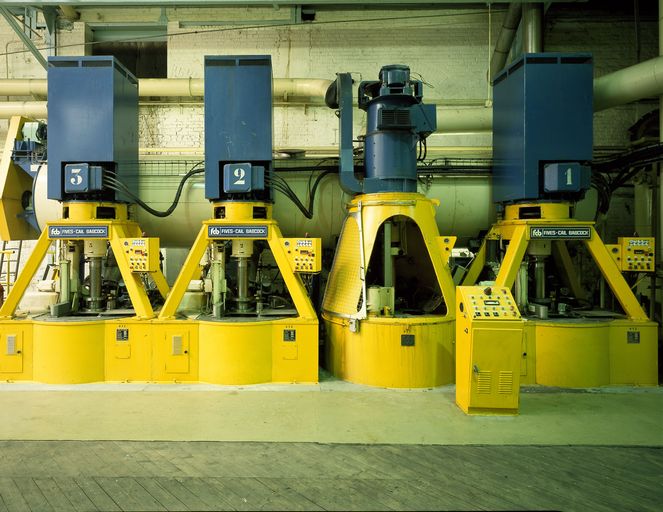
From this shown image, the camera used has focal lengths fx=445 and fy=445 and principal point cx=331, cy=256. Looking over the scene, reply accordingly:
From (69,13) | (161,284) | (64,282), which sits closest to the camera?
(64,282)

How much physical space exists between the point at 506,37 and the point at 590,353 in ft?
16.4

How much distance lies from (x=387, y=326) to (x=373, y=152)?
6.22 feet

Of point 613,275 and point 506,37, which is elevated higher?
point 506,37

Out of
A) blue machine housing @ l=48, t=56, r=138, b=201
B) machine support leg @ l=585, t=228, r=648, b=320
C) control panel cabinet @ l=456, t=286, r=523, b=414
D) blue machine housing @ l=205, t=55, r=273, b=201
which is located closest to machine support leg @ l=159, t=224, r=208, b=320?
A: blue machine housing @ l=205, t=55, r=273, b=201

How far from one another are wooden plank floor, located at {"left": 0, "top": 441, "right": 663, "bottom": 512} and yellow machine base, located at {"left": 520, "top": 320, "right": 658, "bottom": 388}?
1361mm

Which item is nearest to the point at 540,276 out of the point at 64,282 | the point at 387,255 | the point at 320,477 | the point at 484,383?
the point at 387,255

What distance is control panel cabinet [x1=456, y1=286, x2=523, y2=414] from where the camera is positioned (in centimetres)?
367

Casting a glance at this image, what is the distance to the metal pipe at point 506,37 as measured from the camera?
22.1 feet

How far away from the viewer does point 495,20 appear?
746 cm

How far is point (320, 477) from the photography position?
276 centimetres

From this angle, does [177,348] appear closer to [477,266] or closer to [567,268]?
[477,266]

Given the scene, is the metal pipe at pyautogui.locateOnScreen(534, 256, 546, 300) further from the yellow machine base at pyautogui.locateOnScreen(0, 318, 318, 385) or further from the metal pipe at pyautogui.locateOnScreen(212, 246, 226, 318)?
the metal pipe at pyautogui.locateOnScreen(212, 246, 226, 318)

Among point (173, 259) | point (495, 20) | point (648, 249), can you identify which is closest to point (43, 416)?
point (173, 259)

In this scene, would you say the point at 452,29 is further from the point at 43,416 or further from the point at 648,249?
the point at 43,416
